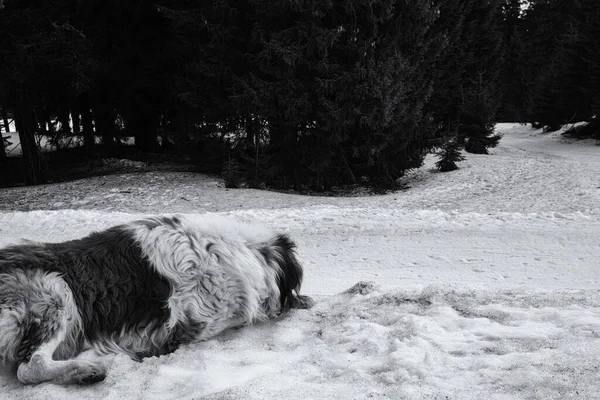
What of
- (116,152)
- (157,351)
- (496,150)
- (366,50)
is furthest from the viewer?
(496,150)

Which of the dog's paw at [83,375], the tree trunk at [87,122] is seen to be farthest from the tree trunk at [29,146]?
the dog's paw at [83,375]

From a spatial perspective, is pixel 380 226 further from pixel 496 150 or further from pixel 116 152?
pixel 496 150

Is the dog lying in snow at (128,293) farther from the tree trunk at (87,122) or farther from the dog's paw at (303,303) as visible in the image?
the tree trunk at (87,122)

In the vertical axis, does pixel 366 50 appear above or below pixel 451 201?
above

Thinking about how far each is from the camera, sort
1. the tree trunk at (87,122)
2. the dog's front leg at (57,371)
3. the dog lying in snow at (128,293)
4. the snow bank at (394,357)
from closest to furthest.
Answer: the snow bank at (394,357) < the dog's front leg at (57,371) < the dog lying in snow at (128,293) < the tree trunk at (87,122)

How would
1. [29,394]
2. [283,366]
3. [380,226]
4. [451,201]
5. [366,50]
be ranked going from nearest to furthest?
[29,394] → [283,366] → [380,226] → [451,201] → [366,50]

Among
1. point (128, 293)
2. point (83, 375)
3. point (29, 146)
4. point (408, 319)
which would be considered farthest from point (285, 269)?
point (29, 146)

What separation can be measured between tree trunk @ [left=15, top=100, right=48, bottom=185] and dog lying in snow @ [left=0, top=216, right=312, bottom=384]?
13309 millimetres

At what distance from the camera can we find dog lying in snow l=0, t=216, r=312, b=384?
2.81 m

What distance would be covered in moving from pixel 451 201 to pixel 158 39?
12.5 metres

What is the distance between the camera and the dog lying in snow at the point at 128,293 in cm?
281

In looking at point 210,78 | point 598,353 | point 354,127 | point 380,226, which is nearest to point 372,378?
point 598,353

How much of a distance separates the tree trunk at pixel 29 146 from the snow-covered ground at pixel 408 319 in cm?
652

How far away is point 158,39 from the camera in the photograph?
18.1m
